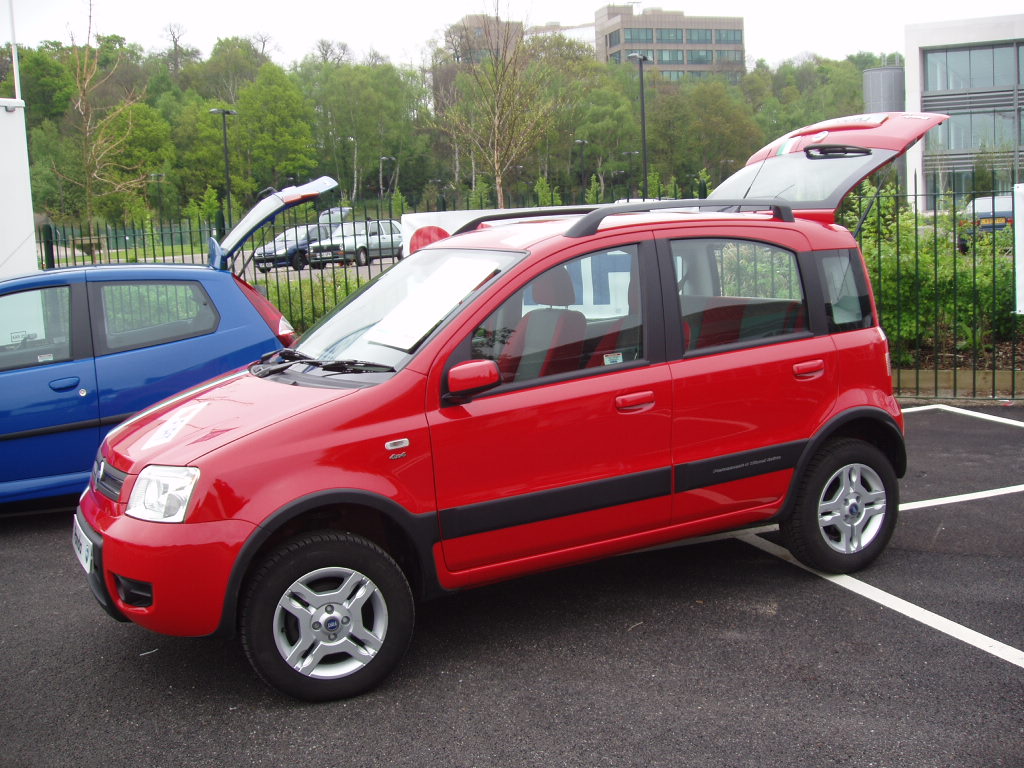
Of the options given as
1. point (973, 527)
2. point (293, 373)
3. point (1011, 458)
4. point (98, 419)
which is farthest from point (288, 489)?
point (1011, 458)

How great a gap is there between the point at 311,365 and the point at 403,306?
474 mm

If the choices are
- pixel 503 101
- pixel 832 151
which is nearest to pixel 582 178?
pixel 503 101

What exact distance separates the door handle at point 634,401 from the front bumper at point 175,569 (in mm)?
1579

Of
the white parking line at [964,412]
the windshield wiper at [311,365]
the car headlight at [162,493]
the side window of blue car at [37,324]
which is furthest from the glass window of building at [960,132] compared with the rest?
the car headlight at [162,493]

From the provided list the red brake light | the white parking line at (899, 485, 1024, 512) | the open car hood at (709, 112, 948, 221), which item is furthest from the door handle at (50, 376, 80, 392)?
the white parking line at (899, 485, 1024, 512)

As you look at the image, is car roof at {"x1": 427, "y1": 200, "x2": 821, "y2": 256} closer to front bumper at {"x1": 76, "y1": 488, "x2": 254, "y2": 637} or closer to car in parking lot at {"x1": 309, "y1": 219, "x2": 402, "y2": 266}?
front bumper at {"x1": 76, "y1": 488, "x2": 254, "y2": 637}

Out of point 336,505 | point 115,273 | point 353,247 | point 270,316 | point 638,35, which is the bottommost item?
point 336,505

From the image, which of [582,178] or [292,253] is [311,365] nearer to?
[292,253]

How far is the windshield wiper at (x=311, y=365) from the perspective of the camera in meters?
4.05

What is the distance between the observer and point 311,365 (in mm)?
4348

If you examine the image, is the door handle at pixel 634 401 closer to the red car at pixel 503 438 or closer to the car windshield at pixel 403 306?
the red car at pixel 503 438

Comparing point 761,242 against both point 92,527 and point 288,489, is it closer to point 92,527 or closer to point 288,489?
point 288,489

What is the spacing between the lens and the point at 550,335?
4.15 m

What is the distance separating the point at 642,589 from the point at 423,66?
286 feet
